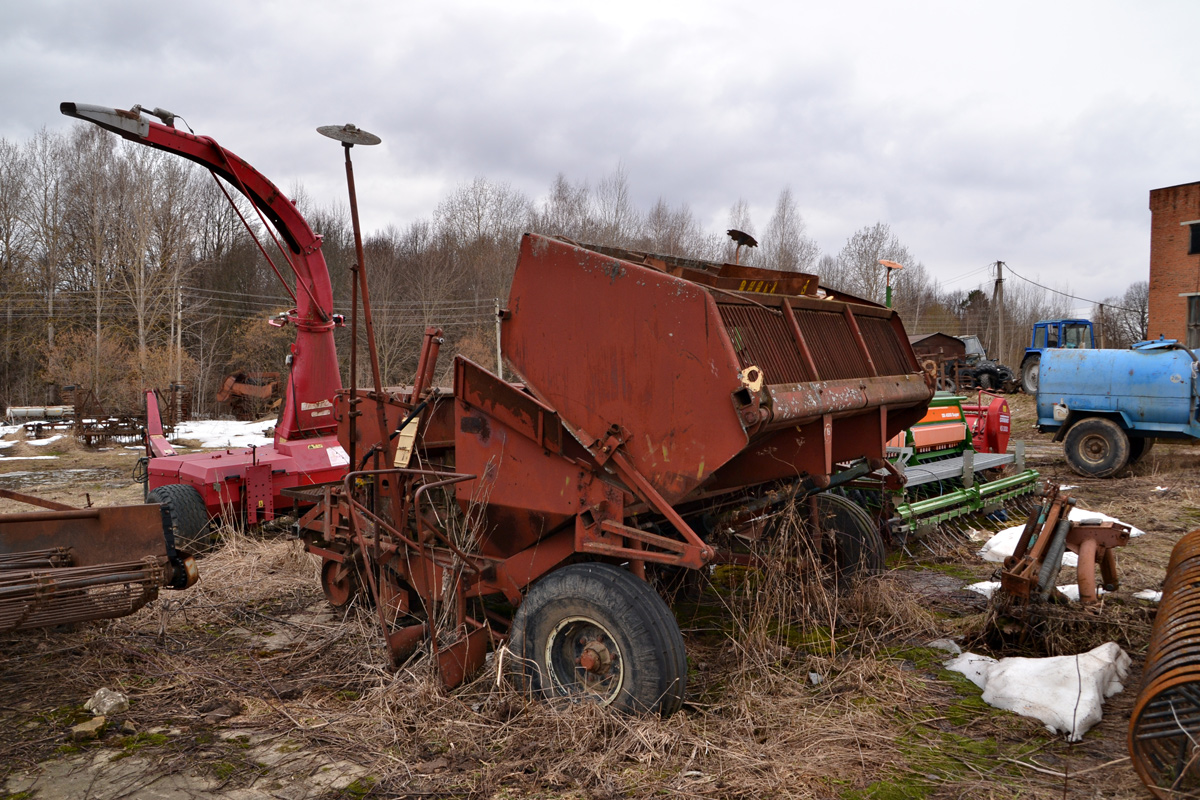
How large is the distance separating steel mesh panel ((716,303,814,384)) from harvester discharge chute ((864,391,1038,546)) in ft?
8.60

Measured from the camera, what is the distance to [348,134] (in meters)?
4.04

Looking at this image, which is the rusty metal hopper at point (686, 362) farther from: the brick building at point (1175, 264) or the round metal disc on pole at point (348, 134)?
the brick building at point (1175, 264)

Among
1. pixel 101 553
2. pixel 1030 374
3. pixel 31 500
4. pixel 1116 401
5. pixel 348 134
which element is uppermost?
pixel 348 134

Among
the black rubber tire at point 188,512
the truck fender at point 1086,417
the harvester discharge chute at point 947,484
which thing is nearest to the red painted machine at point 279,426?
the black rubber tire at point 188,512

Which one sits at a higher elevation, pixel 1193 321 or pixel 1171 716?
pixel 1193 321

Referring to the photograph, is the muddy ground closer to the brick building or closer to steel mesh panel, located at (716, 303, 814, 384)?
steel mesh panel, located at (716, 303, 814, 384)

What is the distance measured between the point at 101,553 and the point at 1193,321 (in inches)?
1308

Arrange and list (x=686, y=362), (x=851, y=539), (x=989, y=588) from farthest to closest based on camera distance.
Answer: (x=989, y=588), (x=851, y=539), (x=686, y=362)

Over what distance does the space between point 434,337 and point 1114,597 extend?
4703 millimetres

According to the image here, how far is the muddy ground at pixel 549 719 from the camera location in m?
3.05

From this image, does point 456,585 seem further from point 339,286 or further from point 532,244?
point 339,286

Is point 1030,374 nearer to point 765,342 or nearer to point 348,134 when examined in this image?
point 765,342

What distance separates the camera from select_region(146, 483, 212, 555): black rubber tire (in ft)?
21.8

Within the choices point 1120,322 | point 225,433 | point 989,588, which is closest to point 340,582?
point 989,588
